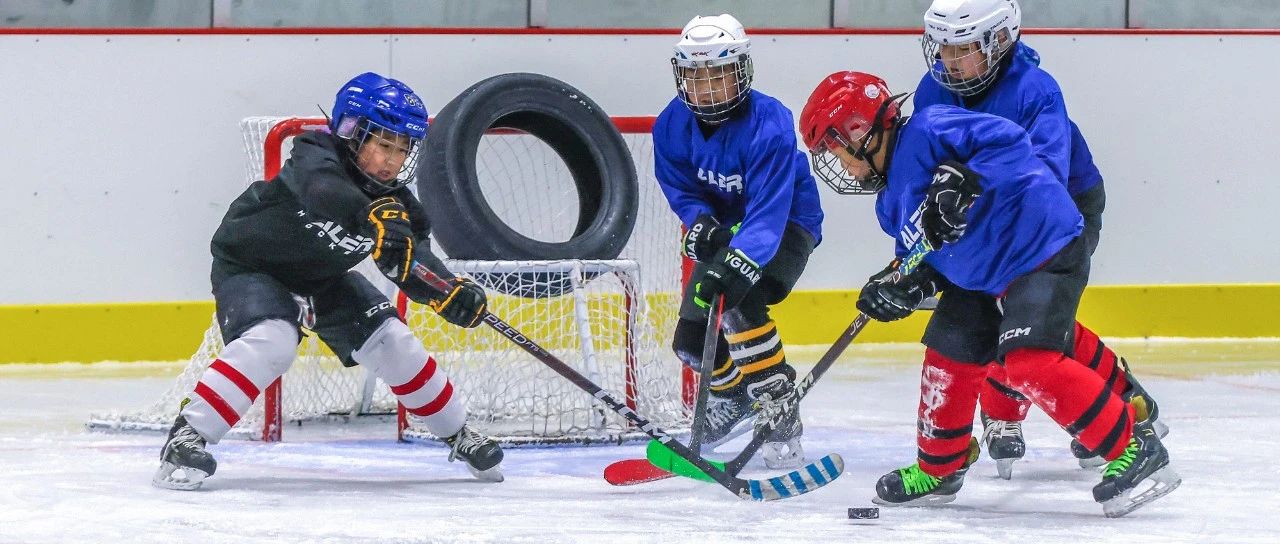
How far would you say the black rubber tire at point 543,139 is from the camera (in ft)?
10.7

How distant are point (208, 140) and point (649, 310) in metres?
1.86

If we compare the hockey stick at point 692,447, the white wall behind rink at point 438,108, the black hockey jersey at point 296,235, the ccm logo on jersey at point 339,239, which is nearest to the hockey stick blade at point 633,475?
the hockey stick at point 692,447

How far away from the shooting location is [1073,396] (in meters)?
2.30

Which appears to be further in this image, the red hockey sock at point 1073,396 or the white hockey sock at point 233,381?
the white hockey sock at point 233,381

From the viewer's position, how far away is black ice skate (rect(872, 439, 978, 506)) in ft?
8.22

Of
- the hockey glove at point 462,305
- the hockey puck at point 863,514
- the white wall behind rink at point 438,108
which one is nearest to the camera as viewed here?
the hockey puck at point 863,514

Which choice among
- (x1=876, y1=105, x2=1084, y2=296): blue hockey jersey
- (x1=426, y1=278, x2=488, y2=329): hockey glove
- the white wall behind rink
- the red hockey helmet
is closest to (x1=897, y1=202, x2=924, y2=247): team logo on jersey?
(x1=876, y1=105, x2=1084, y2=296): blue hockey jersey

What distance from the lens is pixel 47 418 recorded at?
3.61 metres

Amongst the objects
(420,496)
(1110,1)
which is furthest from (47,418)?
(1110,1)

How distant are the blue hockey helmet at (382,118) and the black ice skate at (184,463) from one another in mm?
591

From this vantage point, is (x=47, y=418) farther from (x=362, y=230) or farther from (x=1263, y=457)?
(x=1263, y=457)

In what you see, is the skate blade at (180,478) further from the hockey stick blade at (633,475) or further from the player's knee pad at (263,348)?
the hockey stick blade at (633,475)

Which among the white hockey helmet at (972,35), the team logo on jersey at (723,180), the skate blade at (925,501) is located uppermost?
the white hockey helmet at (972,35)

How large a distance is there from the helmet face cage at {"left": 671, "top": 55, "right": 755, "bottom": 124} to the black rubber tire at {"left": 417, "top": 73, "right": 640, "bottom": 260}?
623 mm
